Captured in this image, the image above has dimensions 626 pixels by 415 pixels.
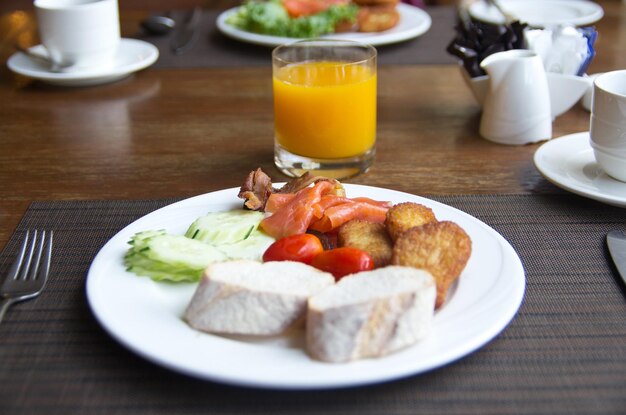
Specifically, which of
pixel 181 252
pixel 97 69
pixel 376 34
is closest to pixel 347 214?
pixel 181 252

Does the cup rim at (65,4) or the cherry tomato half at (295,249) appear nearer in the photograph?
the cherry tomato half at (295,249)

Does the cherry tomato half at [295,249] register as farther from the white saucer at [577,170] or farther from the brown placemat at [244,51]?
the brown placemat at [244,51]

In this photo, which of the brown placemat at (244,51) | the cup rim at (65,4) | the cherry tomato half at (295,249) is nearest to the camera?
the cherry tomato half at (295,249)

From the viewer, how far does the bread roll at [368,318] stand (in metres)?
0.95

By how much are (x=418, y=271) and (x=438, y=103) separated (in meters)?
1.26

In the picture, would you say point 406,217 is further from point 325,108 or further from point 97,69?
point 97,69

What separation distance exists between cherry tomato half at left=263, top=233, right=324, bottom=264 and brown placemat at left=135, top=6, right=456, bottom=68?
139cm

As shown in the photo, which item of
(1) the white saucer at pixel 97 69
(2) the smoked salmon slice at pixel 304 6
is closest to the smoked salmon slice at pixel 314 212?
(1) the white saucer at pixel 97 69

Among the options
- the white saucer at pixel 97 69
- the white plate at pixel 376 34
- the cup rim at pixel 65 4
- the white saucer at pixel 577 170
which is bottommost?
the white saucer at pixel 577 170

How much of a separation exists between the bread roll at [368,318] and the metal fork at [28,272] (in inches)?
20.4

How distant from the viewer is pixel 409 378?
1.01m

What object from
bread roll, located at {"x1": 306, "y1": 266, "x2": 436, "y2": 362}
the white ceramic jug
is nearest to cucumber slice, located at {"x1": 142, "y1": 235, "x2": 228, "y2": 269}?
bread roll, located at {"x1": 306, "y1": 266, "x2": 436, "y2": 362}

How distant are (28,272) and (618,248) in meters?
1.06

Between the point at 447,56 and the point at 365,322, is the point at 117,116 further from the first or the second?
the point at 365,322
